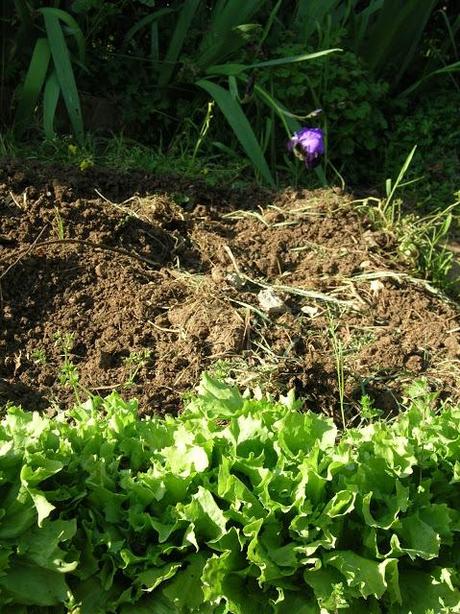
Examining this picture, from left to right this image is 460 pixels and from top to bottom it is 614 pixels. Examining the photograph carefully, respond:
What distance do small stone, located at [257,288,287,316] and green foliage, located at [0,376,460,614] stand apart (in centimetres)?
125

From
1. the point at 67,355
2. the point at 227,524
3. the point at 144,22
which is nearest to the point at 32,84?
the point at 144,22

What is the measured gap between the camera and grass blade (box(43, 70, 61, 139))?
4812 mm

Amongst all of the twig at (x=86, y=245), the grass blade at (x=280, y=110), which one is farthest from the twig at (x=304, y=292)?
the grass blade at (x=280, y=110)

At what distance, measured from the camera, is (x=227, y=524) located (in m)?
2.34

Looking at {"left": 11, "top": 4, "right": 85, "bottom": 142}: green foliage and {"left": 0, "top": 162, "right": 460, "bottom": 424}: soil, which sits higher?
{"left": 11, "top": 4, "right": 85, "bottom": 142}: green foliage

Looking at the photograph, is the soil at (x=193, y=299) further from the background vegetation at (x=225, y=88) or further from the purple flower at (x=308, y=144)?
the background vegetation at (x=225, y=88)

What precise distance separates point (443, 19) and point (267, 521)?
4.91 meters

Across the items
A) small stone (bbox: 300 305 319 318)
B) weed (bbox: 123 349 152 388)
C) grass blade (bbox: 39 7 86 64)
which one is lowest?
small stone (bbox: 300 305 319 318)

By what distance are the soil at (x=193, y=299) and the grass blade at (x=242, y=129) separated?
413 mm

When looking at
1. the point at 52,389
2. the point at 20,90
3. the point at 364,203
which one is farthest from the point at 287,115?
the point at 52,389

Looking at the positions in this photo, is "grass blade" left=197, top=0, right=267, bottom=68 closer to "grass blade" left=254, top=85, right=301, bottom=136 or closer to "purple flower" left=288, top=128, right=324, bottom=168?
"grass blade" left=254, top=85, right=301, bottom=136

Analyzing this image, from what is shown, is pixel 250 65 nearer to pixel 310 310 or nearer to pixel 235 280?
pixel 235 280

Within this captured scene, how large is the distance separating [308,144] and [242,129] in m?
0.43

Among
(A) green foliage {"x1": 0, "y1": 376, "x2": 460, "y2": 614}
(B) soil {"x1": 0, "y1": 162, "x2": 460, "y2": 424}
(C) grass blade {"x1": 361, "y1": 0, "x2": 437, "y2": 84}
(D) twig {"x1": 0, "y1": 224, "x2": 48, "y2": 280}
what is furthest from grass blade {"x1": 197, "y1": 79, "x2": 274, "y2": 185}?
(A) green foliage {"x1": 0, "y1": 376, "x2": 460, "y2": 614}
